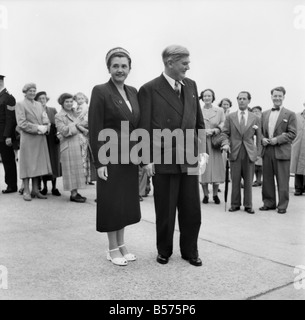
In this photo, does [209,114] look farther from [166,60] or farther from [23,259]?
[23,259]

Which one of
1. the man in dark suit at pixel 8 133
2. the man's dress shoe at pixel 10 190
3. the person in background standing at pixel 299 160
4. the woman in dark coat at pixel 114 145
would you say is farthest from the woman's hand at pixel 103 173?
the person in background standing at pixel 299 160

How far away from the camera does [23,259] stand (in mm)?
3777

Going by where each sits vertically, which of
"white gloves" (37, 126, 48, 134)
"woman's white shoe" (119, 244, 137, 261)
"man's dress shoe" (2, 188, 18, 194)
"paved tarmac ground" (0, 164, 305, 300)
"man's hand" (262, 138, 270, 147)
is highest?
"white gloves" (37, 126, 48, 134)

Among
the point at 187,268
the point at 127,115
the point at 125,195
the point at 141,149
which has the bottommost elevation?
the point at 187,268

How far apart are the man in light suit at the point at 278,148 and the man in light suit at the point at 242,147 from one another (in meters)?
0.19

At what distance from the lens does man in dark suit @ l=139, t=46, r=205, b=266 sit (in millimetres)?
3602

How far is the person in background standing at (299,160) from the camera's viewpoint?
7.73 metres

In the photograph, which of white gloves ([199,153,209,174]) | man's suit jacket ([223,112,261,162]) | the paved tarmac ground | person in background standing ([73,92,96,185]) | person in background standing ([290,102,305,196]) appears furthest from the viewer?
person in background standing ([290,102,305,196])

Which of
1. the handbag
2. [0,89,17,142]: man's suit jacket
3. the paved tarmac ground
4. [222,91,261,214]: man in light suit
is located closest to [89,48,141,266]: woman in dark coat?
the paved tarmac ground

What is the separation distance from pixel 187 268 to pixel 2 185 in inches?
208

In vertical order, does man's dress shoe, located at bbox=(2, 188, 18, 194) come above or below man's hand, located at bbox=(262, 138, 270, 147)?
below

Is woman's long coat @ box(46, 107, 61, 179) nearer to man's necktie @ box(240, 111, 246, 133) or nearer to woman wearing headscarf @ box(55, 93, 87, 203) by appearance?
woman wearing headscarf @ box(55, 93, 87, 203)

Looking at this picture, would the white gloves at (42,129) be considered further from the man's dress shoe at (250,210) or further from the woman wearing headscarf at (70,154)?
the man's dress shoe at (250,210)
